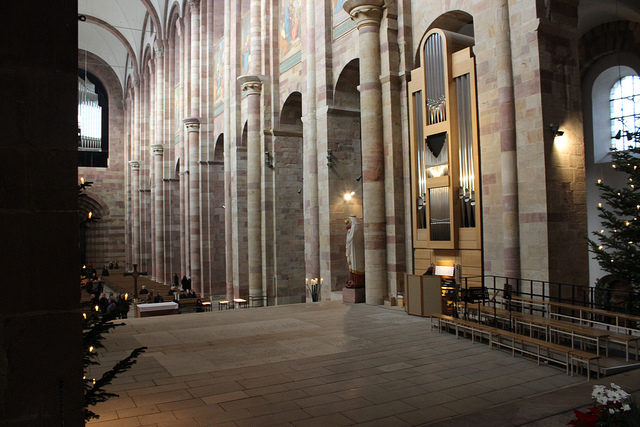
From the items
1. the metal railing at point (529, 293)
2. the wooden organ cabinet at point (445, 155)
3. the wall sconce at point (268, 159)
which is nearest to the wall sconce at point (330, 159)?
the wooden organ cabinet at point (445, 155)

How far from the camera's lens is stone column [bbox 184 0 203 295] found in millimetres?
27812

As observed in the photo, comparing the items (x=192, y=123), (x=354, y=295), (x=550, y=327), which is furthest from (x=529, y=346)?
(x=192, y=123)

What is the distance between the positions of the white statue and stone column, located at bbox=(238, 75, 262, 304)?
7.10m

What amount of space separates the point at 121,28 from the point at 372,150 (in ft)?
120

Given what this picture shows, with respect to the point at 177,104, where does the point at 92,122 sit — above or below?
above

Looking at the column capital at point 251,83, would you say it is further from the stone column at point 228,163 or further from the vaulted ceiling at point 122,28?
the vaulted ceiling at point 122,28

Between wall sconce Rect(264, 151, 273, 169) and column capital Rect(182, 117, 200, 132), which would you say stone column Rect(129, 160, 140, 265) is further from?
wall sconce Rect(264, 151, 273, 169)

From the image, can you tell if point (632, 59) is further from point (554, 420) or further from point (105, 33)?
point (105, 33)

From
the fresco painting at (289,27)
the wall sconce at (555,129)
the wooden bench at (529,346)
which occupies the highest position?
the fresco painting at (289,27)

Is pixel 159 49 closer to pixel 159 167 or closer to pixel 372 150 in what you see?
pixel 159 167

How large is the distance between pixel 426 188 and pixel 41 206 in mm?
10881

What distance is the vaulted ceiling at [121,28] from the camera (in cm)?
3681

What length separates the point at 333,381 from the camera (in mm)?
6320

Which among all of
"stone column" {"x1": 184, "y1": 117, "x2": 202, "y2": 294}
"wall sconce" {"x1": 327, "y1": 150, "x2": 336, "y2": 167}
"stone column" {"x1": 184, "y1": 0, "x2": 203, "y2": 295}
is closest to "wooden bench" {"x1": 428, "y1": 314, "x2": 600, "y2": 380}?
"wall sconce" {"x1": 327, "y1": 150, "x2": 336, "y2": 167}
